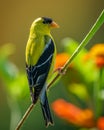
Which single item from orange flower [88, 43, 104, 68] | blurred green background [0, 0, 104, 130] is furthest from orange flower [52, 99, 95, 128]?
blurred green background [0, 0, 104, 130]

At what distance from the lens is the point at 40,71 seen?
57.2 inches

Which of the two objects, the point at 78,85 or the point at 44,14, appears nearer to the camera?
the point at 78,85

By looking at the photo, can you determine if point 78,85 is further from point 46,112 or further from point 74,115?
point 46,112

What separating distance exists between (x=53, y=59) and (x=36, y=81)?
0.23 ft

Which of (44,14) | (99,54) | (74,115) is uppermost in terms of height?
(99,54)

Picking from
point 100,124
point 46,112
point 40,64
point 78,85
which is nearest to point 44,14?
point 78,85

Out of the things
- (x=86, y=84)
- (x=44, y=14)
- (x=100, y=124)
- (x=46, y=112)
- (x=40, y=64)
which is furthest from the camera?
(x=44, y=14)

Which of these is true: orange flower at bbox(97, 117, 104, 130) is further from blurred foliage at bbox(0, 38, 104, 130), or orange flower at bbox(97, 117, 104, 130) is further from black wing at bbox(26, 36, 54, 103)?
black wing at bbox(26, 36, 54, 103)

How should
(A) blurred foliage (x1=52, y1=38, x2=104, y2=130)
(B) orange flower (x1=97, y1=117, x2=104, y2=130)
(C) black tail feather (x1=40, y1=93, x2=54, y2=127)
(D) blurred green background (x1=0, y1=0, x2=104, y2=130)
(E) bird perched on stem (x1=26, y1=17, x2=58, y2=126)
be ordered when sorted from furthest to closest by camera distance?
(D) blurred green background (x1=0, y1=0, x2=104, y2=130) < (A) blurred foliage (x1=52, y1=38, x2=104, y2=130) < (B) orange flower (x1=97, y1=117, x2=104, y2=130) < (E) bird perched on stem (x1=26, y1=17, x2=58, y2=126) < (C) black tail feather (x1=40, y1=93, x2=54, y2=127)

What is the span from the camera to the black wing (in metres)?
1.40

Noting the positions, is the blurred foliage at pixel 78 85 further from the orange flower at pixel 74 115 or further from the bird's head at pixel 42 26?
the bird's head at pixel 42 26

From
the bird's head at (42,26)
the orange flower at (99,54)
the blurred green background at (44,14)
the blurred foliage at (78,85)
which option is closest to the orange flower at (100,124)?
the blurred foliage at (78,85)

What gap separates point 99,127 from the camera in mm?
1564

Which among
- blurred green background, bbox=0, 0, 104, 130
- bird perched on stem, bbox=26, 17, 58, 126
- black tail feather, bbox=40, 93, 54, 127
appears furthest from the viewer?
blurred green background, bbox=0, 0, 104, 130
